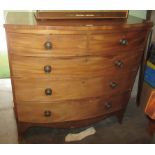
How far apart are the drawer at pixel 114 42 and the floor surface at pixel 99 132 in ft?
2.71

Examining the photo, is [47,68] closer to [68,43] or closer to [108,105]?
[68,43]

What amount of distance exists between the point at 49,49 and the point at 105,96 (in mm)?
651

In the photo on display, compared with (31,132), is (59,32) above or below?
above

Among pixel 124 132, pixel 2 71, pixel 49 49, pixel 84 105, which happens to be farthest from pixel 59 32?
pixel 2 71

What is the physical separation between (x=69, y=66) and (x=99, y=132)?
82 cm

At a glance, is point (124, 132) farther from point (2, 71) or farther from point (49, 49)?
point (2, 71)

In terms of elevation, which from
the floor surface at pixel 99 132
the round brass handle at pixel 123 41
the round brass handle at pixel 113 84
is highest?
the round brass handle at pixel 123 41

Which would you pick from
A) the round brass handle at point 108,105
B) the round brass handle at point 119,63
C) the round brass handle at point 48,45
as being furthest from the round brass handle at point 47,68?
the round brass handle at point 108,105

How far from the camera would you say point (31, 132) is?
1915 mm

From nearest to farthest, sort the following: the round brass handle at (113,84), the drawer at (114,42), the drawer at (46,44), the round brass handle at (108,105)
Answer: the drawer at (46,44)
the drawer at (114,42)
the round brass handle at (113,84)
the round brass handle at (108,105)

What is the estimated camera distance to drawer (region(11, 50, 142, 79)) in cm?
141

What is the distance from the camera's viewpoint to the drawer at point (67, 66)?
4.63 ft

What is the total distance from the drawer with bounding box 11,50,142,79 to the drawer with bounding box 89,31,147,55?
2.2 inches

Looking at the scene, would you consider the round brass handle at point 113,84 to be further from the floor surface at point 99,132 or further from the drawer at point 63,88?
the floor surface at point 99,132
